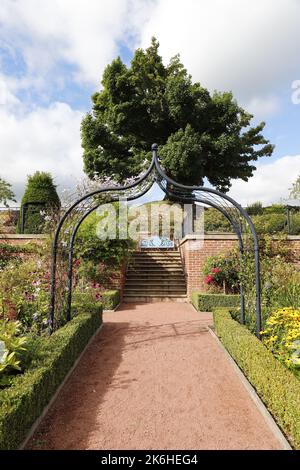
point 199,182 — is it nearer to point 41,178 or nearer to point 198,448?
point 41,178

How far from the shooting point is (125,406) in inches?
130

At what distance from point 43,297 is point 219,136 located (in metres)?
14.8

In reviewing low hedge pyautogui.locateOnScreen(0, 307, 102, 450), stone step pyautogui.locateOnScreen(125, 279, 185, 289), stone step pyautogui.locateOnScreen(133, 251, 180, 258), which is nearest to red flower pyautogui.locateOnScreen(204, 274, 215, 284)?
stone step pyautogui.locateOnScreen(125, 279, 185, 289)

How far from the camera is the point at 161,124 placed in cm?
1831

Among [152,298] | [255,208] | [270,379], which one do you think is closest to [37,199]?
[152,298]

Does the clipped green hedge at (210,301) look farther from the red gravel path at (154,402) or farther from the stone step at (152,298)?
the red gravel path at (154,402)

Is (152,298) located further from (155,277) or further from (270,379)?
(270,379)

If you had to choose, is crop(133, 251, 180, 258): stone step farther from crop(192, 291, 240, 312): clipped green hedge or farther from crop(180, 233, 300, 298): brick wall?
crop(192, 291, 240, 312): clipped green hedge

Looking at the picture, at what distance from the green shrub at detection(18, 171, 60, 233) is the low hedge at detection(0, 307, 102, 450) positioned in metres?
7.94

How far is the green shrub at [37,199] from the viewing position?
11985 mm

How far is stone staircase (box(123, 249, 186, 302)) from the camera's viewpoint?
1055cm
